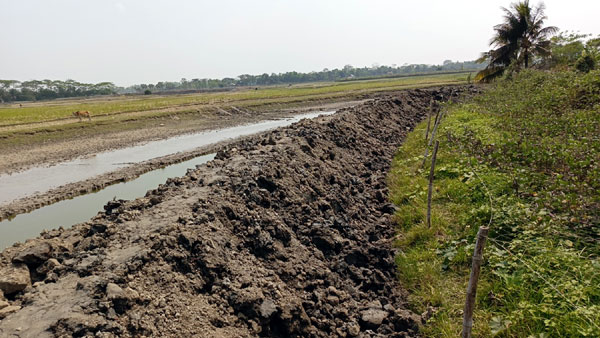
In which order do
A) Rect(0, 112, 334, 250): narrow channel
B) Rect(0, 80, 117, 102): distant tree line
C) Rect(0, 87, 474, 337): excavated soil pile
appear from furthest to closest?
Rect(0, 80, 117, 102): distant tree line → Rect(0, 112, 334, 250): narrow channel → Rect(0, 87, 474, 337): excavated soil pile

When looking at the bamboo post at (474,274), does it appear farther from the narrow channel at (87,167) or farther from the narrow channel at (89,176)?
the narrow channel at (87,167)

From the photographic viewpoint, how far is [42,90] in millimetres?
92500

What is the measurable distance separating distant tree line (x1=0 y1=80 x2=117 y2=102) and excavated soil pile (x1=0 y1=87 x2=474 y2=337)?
107 meters

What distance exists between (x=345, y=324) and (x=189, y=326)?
192 centimetres

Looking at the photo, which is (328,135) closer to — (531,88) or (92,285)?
(92,285)

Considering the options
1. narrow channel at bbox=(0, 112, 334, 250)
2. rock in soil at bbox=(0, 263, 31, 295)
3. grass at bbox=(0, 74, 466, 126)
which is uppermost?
grass at bbox=(0, 74, 466, 126)

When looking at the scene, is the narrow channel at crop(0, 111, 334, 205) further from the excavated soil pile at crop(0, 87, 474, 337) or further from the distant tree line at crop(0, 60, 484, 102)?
the distant tree line at crop(0, 60, 484, 102)

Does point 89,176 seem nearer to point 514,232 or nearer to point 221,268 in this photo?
point 221,268

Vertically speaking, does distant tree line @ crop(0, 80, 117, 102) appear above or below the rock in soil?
above

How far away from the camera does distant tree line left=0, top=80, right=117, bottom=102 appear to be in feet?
292

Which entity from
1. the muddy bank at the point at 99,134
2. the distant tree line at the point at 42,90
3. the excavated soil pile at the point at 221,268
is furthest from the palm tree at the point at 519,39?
the distant tree line at the point at 42,90

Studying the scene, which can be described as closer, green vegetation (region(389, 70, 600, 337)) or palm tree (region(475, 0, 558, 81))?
green vegetation (region(389, 70, 600, 337))

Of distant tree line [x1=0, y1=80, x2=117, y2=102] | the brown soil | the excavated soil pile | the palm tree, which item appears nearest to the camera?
the excavated soil pile

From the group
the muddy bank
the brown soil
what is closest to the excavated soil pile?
the brown soil
